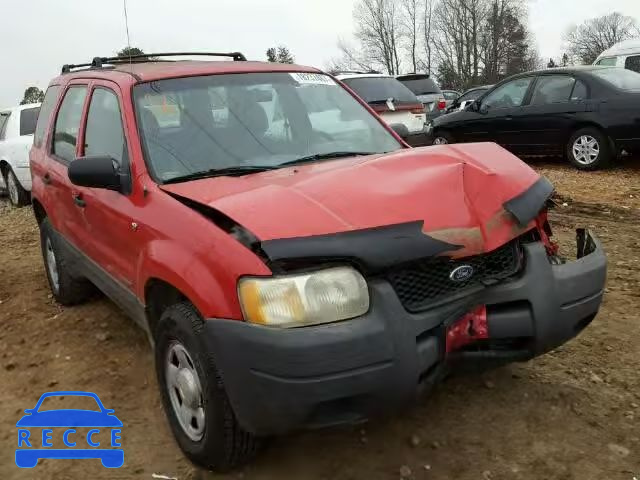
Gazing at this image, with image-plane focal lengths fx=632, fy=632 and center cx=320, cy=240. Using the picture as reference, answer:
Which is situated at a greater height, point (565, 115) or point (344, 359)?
point (565, 115)

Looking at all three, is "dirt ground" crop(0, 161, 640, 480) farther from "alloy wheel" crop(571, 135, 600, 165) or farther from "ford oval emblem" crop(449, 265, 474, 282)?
"alloy wheel" crop(571, 135, 600, 165)

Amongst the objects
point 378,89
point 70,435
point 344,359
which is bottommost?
point 70,435

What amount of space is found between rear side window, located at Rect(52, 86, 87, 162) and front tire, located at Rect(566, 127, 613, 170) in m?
7.10

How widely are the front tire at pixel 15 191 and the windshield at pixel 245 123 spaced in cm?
723

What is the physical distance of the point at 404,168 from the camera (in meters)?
2.70

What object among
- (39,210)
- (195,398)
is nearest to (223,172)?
(195,398)

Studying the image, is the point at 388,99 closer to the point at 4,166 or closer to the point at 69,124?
the point at 4,166

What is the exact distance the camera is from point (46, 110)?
4848 millimetres

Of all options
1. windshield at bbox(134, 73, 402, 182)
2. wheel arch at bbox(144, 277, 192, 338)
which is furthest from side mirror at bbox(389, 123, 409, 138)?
wheel arch at bbox(144, 277, 192, 338)

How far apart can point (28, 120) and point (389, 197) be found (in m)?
8.87

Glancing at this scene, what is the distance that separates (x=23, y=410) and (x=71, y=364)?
20.6 inches

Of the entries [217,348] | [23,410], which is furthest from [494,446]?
[23,410]

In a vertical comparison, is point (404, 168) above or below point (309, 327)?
above

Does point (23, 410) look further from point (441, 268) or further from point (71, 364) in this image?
point (441, 268)
